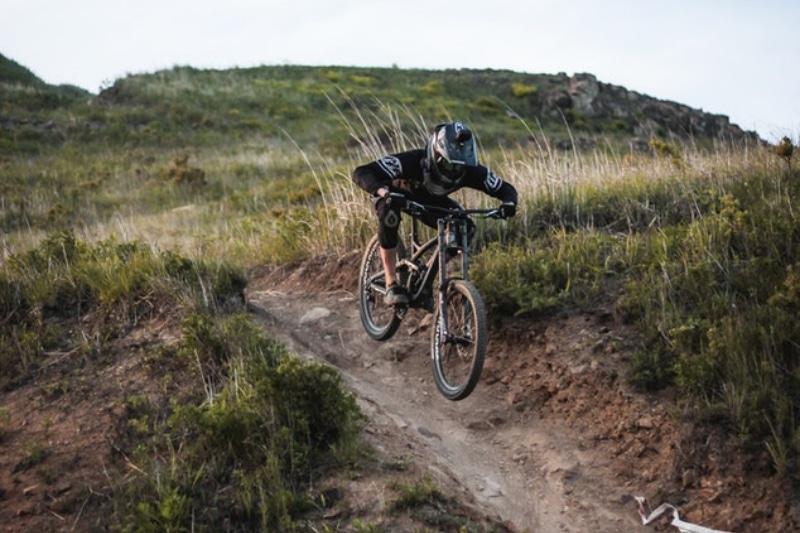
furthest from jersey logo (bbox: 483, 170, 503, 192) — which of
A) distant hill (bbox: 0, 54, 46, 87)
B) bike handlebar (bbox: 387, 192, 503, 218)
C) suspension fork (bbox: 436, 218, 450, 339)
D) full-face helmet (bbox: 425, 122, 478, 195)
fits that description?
distant hill (bbox: 0, 54, 46, 87)

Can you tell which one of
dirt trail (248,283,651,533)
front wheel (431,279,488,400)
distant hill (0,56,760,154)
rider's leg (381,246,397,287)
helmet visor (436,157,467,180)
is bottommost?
dirt trail (248,283,651,533)

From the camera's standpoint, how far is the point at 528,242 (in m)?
8.66

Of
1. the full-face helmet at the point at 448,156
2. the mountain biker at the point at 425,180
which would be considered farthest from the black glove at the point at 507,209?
the full-face helmet at the point at 448,156

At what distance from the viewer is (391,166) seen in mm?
7219

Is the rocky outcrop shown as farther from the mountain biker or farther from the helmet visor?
the helmet visor

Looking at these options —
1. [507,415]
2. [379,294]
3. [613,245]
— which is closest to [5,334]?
[379,294]

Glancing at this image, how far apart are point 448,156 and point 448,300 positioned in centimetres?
116

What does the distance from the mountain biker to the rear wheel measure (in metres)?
0.44

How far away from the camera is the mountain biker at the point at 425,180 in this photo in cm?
691

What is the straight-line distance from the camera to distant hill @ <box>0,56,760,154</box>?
3459 cm

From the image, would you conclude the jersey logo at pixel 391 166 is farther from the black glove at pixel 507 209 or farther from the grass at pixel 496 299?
the grass at pixel 496 299

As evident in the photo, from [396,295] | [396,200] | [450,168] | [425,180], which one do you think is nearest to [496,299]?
[396,295]

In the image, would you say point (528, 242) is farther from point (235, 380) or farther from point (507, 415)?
point (235, 380)

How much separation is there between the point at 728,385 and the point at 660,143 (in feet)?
18.5
